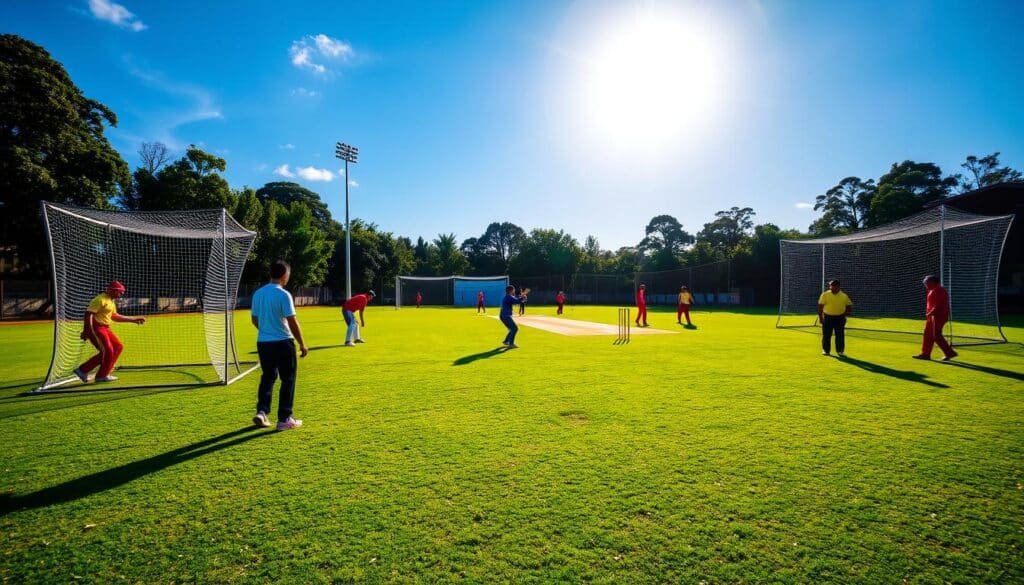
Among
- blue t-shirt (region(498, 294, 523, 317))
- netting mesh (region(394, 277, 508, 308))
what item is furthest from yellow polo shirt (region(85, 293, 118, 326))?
netting mesh (region(394, 277, 508, 308))

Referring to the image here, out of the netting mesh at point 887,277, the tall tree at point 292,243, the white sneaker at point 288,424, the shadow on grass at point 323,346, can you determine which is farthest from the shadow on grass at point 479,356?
the tall tree at point 292,243

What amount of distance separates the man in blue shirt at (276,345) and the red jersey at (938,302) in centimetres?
1245

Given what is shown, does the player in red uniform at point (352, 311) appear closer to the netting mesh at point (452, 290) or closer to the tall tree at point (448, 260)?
the netting mesh at point (452, 290)

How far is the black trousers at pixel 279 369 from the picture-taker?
4883 millimetres

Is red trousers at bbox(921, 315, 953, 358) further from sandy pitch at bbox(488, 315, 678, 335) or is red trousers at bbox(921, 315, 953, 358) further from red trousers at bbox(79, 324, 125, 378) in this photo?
red trousers at bbox(79, 324, 125, 378)

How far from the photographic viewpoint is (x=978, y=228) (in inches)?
613

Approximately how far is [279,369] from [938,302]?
12830 mm

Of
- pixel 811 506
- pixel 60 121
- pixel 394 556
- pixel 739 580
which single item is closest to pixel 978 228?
pixel 811 506

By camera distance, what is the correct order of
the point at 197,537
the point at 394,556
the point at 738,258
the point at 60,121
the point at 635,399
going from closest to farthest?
the point at 394,556, the point at 197,537, the point at 635,399, the point at 60,121, the point at 738,258

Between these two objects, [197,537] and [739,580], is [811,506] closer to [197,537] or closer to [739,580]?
[739,580]

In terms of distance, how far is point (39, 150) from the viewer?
898 inches

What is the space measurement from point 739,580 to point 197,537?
3.47 meters

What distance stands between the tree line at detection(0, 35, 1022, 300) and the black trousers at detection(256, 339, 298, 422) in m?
25.1

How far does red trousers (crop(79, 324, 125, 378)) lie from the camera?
7555mm
